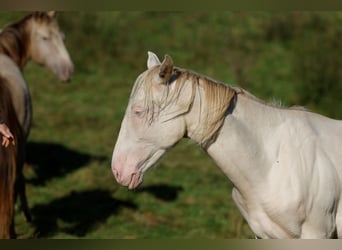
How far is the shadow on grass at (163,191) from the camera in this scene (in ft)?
31.7

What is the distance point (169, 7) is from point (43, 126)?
8.59 m

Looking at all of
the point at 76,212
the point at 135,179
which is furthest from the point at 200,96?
the point at 76,212

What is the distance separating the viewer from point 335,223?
459 cm

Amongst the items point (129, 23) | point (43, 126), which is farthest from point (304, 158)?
point (129, 23)

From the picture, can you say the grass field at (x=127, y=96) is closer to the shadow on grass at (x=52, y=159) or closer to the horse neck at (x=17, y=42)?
the shadow on grass at (x=52, y=159)

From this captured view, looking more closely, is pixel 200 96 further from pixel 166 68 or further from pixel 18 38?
pixel 18 38

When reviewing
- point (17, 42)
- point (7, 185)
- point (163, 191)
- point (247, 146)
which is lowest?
point (163, 191)

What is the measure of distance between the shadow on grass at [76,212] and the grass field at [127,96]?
0.04 feet

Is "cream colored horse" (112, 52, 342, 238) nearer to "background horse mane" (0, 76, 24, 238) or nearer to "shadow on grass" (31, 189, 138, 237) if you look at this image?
"background horse mane" (0, 76, 24, 238)

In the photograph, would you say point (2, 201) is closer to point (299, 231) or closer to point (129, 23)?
point (299, 231)

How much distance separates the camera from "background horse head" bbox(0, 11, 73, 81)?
876 centimetres

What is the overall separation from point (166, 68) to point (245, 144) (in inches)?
27.7

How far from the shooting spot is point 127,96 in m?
14.7

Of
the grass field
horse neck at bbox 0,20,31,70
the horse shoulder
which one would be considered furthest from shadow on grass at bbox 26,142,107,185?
the horse shoulder
